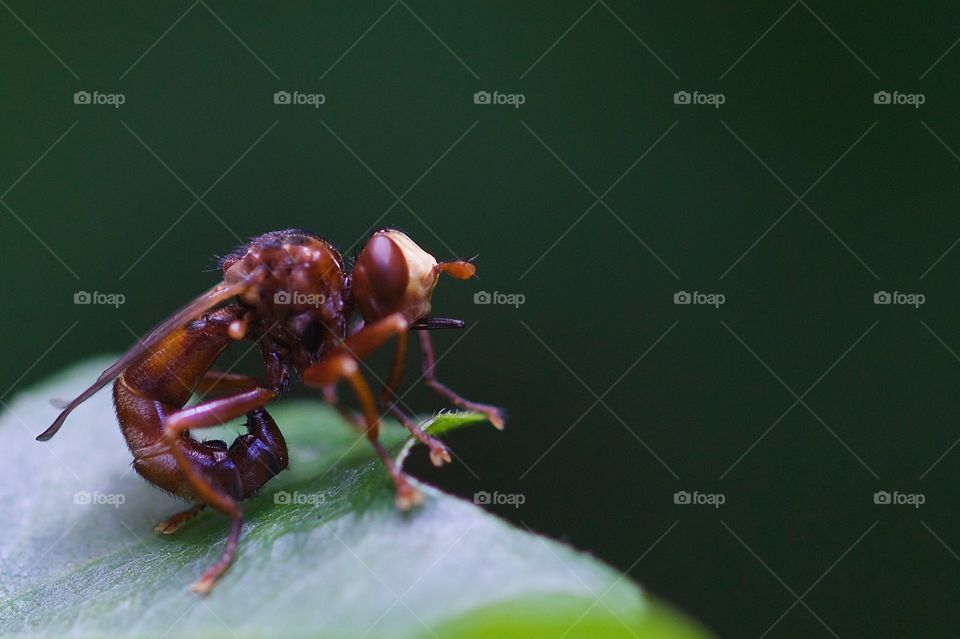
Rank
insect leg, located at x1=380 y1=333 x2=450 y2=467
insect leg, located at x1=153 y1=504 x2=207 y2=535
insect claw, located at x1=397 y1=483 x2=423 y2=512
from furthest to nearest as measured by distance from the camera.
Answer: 1. insect leg, located at x1=153 y1=504 x2=207 y2=535
2. insect leg, located at x1=380 y1=333 x2=450 y2=467
3. insect claw, located at x1=397 y1=483 x2=423 y2=512

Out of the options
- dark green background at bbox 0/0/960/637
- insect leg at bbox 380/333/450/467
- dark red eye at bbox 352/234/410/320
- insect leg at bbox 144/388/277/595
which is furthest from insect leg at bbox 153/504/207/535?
dark green background at bbox 0/0/960/637

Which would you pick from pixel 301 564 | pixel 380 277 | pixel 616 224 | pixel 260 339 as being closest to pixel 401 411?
pixel 380 277

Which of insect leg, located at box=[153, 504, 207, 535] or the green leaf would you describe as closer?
the green leaf

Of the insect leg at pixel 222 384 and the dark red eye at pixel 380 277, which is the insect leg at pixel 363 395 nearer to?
the dark red eye at pixel 380 277

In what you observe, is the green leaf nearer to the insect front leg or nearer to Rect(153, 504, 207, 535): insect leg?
Rect(153, 504, 207, 535): insect leg

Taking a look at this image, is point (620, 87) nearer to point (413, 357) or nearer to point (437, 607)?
point (413, 357)

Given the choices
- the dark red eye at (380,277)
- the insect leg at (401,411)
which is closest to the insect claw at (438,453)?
the insect leg at (401,411)

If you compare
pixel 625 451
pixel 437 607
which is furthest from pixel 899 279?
pixel 437 607

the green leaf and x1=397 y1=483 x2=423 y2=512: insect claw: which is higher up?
x1=397 y1=483 x2=423 y2=512: insect claw
